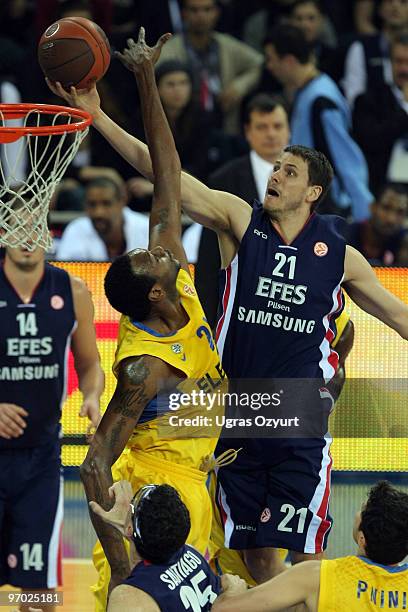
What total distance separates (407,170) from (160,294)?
20.2 ft

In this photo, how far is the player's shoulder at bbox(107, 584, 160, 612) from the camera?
4.16 meters

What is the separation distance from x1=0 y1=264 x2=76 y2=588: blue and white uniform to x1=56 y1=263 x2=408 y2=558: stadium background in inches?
42.2

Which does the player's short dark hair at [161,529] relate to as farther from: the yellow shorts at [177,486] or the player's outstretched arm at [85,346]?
the player's outstretched arm at [85,346]

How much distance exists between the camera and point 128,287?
505 centimetres

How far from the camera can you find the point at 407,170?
1087cm

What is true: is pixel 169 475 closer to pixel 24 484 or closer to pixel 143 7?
pixel 24 484

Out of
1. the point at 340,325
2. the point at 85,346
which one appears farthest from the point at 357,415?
the point at 85,346

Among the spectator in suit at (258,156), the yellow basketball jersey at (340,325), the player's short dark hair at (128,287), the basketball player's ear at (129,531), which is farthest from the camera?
the spectator in suit at (258,156)

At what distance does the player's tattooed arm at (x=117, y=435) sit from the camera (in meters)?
4.84

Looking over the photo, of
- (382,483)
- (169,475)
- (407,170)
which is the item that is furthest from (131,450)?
(407,170)

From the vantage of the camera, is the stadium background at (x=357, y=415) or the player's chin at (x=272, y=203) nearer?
the player's chin at (x=272, y=203)

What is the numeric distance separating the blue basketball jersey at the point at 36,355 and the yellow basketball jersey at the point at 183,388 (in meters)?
1.23

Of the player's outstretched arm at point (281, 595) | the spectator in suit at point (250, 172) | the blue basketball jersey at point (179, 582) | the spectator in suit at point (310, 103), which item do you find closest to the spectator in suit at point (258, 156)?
the spectator in suit at point (250, 172)

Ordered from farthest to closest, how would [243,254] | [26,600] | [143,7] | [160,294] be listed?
1. [143,7]
2. [26,600]
3. [243,254]
4. [160,294]
